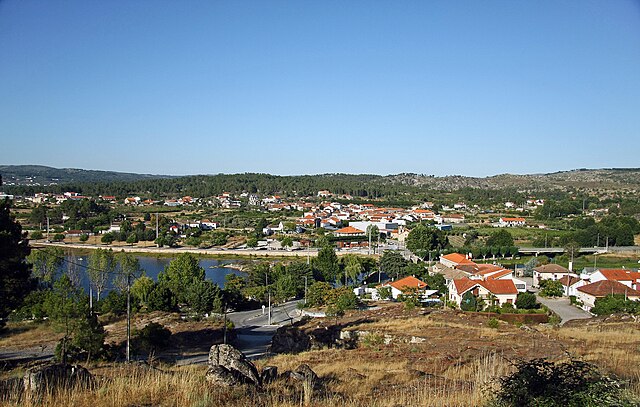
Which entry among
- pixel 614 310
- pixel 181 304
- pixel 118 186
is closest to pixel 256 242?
pixel 181 304

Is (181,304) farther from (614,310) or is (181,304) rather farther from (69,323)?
(614,310)

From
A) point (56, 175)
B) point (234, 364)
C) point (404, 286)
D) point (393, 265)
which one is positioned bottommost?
point (393, 265)

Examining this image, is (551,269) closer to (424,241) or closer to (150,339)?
(424,241)

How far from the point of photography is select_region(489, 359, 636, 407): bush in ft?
6.92

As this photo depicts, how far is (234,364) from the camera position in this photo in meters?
3.47

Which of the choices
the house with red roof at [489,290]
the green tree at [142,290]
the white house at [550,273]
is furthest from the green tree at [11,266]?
the white house at [550,273]

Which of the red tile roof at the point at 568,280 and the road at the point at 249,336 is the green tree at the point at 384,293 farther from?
the red tile roof at the point at 568,280

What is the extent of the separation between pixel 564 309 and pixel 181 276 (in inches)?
548

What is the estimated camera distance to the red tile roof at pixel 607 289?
16.4 metres

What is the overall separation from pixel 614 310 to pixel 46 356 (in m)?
14.0

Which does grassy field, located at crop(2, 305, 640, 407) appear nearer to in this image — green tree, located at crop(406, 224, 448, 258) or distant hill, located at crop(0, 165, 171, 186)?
green tree, located at crop(406, 224, 448, 258)

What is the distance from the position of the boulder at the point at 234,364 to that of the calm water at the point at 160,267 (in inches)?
812

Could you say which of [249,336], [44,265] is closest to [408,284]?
[249,336]

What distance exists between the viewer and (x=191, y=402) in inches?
101
